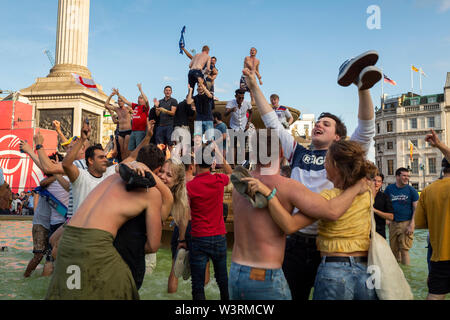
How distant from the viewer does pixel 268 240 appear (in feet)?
8.14

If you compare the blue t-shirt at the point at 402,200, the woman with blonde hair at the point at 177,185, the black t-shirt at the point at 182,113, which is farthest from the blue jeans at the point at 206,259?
the black t-shirt at the point at 182,113

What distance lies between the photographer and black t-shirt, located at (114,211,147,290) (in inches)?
114

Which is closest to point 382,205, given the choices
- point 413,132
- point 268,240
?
point 268,240

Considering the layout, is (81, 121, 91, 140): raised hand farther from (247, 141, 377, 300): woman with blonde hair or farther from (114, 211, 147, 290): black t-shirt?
(247, 141, 377, 300): woman with blonde hair

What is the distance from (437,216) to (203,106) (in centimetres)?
640

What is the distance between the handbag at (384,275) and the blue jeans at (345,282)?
0.05 metres

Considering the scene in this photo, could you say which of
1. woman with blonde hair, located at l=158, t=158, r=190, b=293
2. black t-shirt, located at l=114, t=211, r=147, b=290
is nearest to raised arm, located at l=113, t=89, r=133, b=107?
woman with blonde hair, located at l=158, t=158, r=190, b=293

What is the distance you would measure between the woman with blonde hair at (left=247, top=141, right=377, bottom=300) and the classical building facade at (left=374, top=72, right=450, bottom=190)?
64.0m

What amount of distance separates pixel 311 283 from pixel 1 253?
893cm

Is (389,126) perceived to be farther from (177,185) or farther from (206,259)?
(177,185)

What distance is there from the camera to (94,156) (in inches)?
184

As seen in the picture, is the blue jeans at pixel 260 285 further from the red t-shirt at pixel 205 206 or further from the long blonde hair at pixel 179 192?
the red t-shirt at pixel 205 206

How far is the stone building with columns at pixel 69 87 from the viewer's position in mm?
24469
